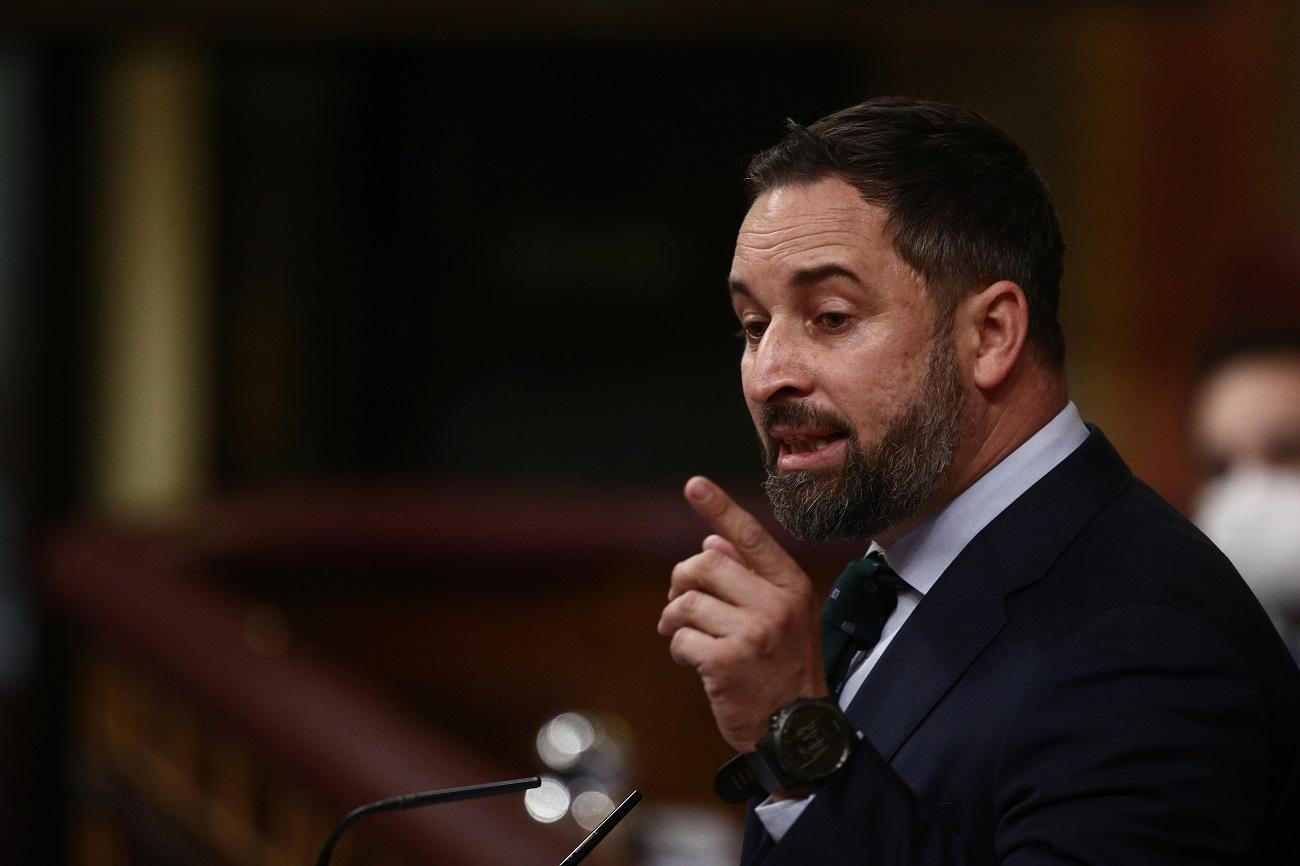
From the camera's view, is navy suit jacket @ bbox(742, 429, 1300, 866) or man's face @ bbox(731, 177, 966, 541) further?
man's face @ bbox(731, 177, 966, 541)

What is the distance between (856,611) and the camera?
145cm

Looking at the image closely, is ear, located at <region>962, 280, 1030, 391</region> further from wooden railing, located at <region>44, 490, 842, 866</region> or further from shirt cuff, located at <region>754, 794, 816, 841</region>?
wooden railing, located at <region>44, 490, 842, 866</region>

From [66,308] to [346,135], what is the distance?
1480 millimetres

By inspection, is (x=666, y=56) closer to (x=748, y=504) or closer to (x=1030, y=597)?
(x=748, y=504)

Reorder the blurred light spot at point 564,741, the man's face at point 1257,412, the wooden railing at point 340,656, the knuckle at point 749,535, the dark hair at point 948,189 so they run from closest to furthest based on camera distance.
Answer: the knuckle at point 749,535, the dark hair at point 948,189, the man's face at point 1257,412, the wooden railing at point 340,656, the blurred light spot at point 564,741

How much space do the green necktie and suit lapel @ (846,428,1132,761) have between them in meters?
0.07

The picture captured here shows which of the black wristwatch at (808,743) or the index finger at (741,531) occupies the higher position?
the index finger at (741,531)

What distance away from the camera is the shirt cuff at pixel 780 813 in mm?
1260

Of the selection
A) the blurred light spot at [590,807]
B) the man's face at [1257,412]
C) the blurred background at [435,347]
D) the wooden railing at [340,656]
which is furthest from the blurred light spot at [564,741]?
the man's face at [1257,412]

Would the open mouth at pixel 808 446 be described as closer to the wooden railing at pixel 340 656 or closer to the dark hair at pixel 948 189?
the dark hair at pixel 948 189

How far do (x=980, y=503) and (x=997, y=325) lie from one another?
0.47 feet

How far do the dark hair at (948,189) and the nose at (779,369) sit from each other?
11 cm

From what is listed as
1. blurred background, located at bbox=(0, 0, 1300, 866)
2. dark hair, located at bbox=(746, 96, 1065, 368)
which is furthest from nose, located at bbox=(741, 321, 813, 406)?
blurred background, located at bbox=(0, 0, 1300, 866)

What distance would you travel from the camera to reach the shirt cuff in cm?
126
